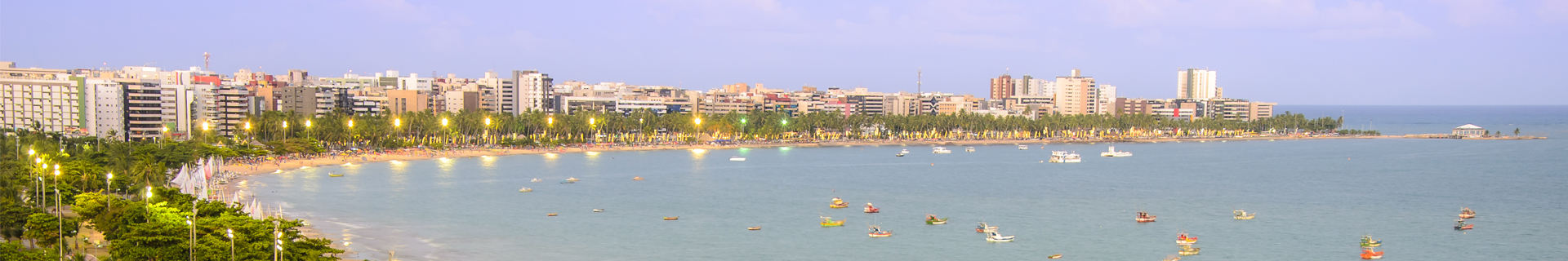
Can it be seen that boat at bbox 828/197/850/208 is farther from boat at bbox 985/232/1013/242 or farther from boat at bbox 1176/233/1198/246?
boat at bbox 1176/233/1198/246

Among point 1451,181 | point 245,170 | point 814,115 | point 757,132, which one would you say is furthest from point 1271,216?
point 814,115

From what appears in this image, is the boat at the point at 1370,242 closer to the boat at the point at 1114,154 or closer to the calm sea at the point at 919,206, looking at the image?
the calm sea at the point at 919,206

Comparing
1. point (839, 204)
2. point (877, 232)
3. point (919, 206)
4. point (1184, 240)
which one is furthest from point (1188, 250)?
point (839, 204)

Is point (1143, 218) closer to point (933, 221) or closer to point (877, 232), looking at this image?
point (933, 221)

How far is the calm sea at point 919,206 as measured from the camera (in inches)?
1313

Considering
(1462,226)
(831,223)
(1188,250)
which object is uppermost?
(1462,226)

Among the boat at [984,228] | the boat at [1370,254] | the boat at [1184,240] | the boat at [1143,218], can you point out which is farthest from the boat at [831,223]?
the boat at [1370,254]

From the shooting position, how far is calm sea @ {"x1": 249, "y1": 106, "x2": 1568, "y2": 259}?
109 feet

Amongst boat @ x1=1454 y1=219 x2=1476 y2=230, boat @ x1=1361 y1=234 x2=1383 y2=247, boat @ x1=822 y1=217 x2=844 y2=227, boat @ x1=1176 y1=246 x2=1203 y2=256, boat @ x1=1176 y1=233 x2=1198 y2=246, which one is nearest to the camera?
boat @ x1=1176 y1=246 x2=1203 y2=256

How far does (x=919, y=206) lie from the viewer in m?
44.8

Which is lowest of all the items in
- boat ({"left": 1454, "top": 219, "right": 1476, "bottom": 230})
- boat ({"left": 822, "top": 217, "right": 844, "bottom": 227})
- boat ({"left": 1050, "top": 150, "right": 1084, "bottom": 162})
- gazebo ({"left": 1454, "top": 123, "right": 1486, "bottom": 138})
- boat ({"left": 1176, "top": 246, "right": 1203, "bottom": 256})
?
boat ({"left": 1176, "top": 246, "right": 1203, "bottom": 256})

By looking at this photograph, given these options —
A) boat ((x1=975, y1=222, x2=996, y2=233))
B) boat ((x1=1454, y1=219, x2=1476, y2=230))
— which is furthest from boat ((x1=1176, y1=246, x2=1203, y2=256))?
boat ((x1=1454, y1=219, x2=1476, y2=230))

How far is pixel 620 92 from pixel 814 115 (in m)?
59.6

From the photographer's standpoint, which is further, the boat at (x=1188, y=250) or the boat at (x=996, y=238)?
the boat at (x=996, y=238)
